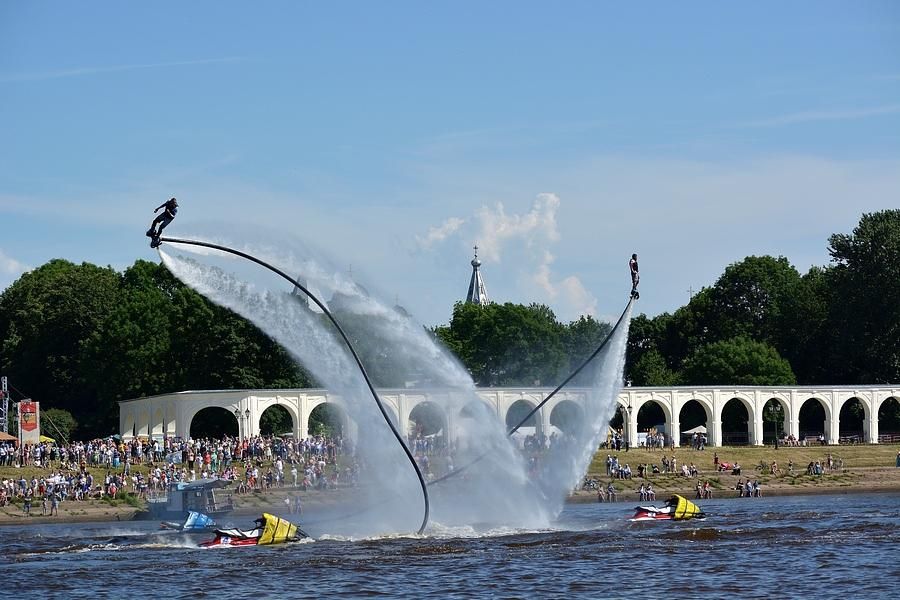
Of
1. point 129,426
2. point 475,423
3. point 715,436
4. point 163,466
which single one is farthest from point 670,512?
point 129,426

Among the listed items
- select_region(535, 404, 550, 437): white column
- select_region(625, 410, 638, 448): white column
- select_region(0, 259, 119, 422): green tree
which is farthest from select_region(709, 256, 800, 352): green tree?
select_region(0, 259, 119, 422): green tree

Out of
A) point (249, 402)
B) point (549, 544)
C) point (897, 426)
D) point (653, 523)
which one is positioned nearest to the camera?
point (549, 544)

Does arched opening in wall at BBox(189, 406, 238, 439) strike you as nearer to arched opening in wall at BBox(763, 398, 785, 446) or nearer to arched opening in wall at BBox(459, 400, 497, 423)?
arched opening in wall at BBox(763, 398, 785, 446)

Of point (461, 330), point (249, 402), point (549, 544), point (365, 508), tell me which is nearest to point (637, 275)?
point (549, 544)

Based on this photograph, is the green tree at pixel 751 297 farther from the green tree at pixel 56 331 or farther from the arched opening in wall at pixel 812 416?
the green tree at pixel 56 331

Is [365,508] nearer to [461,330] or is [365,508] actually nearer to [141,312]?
[141,312]

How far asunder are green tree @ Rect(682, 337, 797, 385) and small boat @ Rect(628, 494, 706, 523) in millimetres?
57570

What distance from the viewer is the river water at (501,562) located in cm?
4322

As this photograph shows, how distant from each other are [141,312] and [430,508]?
66.5m

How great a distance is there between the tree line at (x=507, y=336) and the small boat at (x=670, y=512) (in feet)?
142

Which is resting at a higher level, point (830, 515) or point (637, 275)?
point (637, 275)

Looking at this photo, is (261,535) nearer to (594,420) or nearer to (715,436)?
(594,420)

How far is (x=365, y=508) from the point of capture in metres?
58.1

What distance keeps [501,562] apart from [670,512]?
15823mm
